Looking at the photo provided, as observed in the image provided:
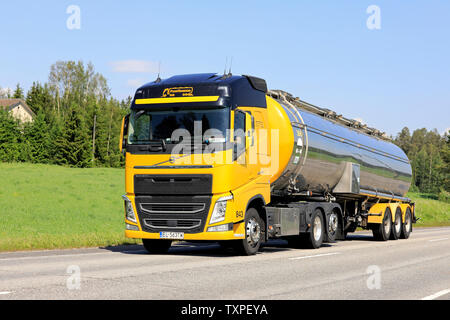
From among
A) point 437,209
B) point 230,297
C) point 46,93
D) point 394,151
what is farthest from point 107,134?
point 230,297

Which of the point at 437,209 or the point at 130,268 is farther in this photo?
the point at 437,209

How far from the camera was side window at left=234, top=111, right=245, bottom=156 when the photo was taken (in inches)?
517

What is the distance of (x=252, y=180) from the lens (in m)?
14.0

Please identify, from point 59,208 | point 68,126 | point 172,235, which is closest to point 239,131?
point 172,235

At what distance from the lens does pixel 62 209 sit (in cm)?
3831

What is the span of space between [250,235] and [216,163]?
2.23 metres

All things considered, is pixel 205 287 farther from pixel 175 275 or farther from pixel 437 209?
pixel 437 209

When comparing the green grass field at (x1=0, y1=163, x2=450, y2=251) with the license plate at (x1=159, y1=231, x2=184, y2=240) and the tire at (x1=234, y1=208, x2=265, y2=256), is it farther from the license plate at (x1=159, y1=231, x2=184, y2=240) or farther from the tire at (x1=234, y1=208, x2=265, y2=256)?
the tire at (x1=234, y1=208, x2=265, y2=256)

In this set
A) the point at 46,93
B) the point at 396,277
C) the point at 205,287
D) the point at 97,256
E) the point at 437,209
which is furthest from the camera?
the point at 46,93

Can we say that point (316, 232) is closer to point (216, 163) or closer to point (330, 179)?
point (330, 179)

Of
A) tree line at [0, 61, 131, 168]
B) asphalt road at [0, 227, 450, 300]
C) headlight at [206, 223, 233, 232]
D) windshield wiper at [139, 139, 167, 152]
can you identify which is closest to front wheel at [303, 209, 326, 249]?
asphalt road at [0, 227, 450, 300]

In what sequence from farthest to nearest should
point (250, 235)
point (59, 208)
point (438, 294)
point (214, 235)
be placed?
point (59, 208)
point (250, 235)
point (214, 235)
point (438, 294)

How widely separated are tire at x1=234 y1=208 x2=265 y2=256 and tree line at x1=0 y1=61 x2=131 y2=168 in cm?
7338
